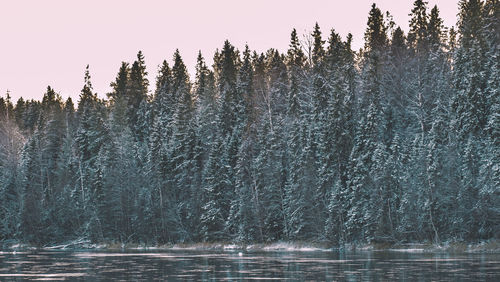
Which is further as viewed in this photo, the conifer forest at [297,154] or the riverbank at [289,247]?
the conifer forest at [297,154]

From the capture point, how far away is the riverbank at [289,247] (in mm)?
62641

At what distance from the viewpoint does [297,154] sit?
272 feet

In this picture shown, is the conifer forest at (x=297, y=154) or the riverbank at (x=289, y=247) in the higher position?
the conifer forest at (x=297, y=154)

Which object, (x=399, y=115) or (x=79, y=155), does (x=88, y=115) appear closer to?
(x=79, y=155)

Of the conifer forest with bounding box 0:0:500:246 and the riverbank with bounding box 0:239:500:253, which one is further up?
the conifer forest with bounding box 0:0:500:246

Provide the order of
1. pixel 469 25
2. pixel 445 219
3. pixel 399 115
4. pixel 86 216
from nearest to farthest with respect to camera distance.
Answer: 1. pixel 445 219
2. pixel 469 25
3. pixel 399 115
4. pixel 86 216

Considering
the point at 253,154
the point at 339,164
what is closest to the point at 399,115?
the point at 339,164

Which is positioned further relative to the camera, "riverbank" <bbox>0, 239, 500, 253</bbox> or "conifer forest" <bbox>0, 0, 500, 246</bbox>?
"conifer forest" <bbox>0, 0, 500, 246</bbox>

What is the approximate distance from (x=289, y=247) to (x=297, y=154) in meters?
10.6

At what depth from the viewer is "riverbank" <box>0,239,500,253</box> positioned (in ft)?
206

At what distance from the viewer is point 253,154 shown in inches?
3455

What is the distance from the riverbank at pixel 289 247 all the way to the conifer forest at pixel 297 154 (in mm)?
1162

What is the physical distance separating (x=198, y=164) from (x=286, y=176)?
17543 mm

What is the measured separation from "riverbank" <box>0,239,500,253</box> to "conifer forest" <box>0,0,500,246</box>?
1.16 meters
